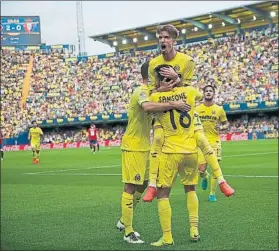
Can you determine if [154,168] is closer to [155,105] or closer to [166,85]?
[155,105]

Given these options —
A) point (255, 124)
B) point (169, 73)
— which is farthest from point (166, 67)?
point (255, 124)

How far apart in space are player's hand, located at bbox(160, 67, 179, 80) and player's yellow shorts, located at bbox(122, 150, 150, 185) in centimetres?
155

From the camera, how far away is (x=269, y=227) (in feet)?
28.9

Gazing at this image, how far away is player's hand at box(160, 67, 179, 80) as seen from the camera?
24.2ft

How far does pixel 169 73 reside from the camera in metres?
7.36

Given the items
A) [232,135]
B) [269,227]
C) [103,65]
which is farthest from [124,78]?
[269,227]

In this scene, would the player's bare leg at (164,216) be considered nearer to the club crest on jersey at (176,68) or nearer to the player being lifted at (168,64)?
the player being lifted at (168,64)

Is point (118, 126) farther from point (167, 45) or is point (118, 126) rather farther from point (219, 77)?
point (167, 45)

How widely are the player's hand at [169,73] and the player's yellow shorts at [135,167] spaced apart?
155 centimetres

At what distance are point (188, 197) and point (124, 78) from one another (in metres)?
49.7

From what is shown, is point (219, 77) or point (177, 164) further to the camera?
point (219, 77)

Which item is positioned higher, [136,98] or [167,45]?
[167,45]

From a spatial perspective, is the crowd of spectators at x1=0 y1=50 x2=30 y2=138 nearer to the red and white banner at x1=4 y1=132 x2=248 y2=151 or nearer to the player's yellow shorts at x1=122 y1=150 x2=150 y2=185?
the red and white banner at x1=4 y1=132 x2=248 y2=151

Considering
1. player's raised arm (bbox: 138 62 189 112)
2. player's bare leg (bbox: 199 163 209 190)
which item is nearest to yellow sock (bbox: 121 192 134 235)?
player's raised arm (bbox: 138 62 189 112)
